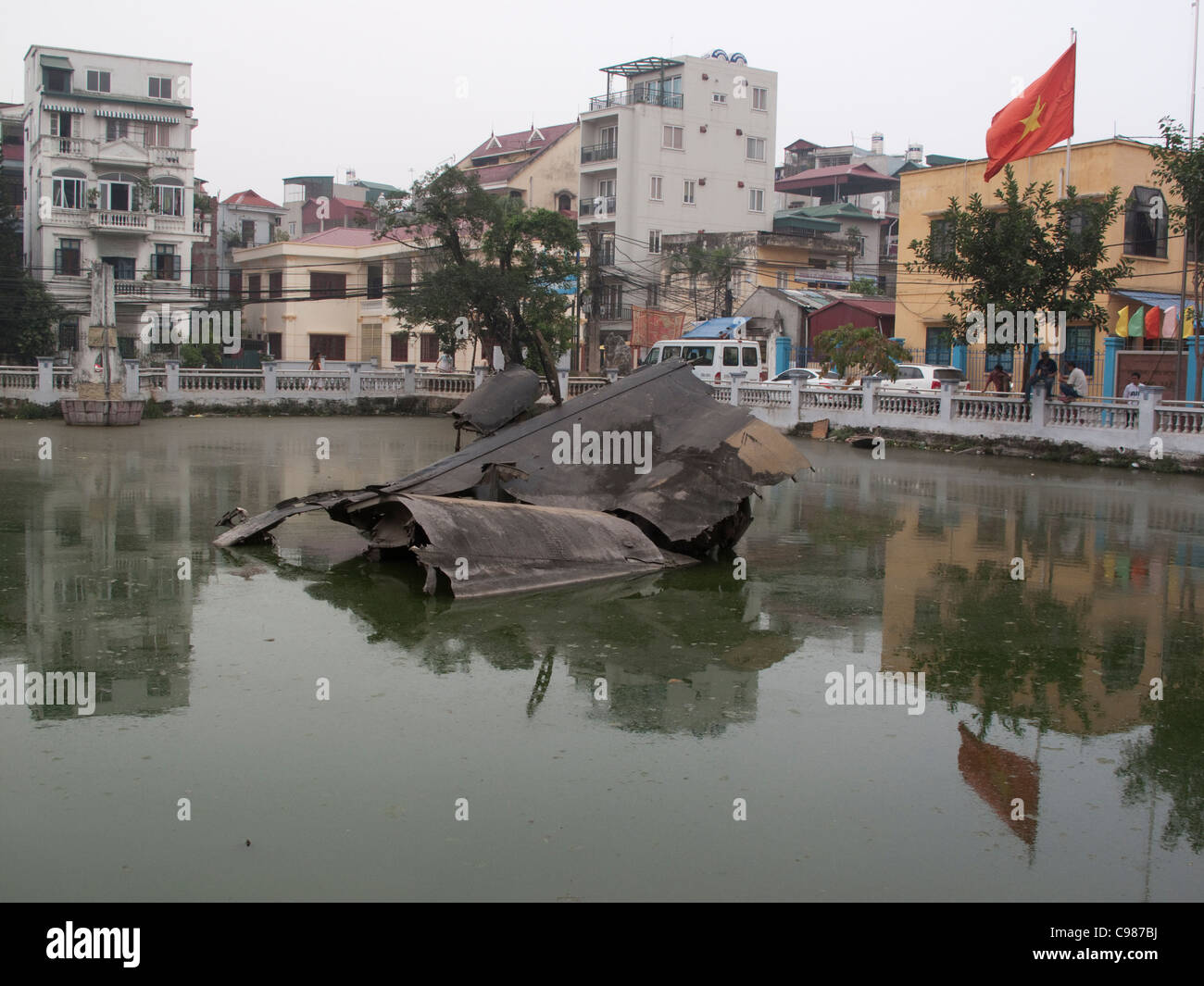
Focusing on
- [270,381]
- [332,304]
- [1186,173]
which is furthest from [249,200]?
[1186,173]

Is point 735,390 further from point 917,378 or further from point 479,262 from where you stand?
point 479,262

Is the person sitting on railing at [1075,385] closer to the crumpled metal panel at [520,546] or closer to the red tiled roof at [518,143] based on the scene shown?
the crumpled metal panel at [520,546]

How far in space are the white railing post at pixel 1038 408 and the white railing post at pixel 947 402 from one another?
6.63ft

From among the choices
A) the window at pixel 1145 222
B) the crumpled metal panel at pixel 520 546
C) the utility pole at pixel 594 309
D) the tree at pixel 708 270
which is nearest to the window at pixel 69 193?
the utility pole at pixel 594 309

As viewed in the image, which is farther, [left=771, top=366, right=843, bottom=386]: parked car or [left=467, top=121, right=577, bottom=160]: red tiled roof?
[left=467, top=121, right=577, bottom=160]: red tiled roof

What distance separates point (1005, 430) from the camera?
22.3 metres

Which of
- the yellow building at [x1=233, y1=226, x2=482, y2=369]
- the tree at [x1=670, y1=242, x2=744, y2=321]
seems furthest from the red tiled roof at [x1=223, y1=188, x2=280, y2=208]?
the tree at [x1=670, y1=242, x2=744, y2=321]

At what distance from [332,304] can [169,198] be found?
762 cm

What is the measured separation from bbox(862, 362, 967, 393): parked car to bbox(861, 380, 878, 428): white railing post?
210mm

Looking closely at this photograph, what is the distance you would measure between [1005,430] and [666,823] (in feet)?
62.8

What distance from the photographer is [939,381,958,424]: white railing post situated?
23.6 metres

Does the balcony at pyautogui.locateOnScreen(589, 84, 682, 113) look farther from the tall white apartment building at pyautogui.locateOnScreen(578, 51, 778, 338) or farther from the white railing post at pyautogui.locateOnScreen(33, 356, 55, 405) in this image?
the white railing post at pyautogui.locateOnScreen(33, 356, 55, 405)

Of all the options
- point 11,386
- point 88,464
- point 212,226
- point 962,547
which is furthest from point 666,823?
point 212,226
